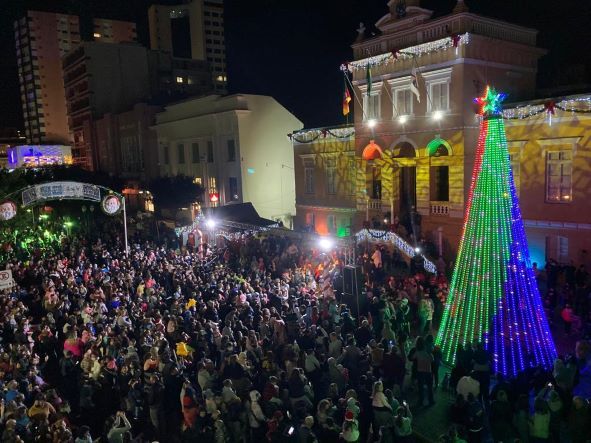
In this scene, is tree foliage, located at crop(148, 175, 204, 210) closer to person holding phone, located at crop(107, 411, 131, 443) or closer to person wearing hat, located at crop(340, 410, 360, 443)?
person holding phone, located at crop(107, 411, 131, 443)

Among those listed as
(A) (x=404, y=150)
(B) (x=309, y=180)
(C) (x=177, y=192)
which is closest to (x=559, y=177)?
(A) (x=404, y=150)

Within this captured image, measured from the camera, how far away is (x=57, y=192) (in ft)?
64.5

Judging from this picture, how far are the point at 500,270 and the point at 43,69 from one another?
306 feet

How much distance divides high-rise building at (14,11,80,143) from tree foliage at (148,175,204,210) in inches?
2511

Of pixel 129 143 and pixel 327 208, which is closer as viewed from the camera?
pixel 327 208

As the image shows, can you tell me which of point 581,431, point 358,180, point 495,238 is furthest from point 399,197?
point 581,431

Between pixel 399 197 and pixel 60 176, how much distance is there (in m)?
29.3

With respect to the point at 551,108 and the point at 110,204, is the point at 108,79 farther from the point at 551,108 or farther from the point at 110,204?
the point at 551,108

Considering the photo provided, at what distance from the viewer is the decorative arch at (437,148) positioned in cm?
2170

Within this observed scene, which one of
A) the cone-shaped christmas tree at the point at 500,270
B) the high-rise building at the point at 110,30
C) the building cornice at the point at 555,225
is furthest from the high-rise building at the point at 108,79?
the cone-shaped christmas tree at the point at 500,270

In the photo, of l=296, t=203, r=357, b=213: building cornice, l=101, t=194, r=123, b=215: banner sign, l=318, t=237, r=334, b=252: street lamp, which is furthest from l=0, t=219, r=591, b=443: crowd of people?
l=296, t=203, r=357, b=213: building cornice

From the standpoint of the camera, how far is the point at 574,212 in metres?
18.6

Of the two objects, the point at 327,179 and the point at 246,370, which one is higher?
the point at 327,179

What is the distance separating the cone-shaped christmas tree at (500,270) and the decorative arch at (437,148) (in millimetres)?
10318
